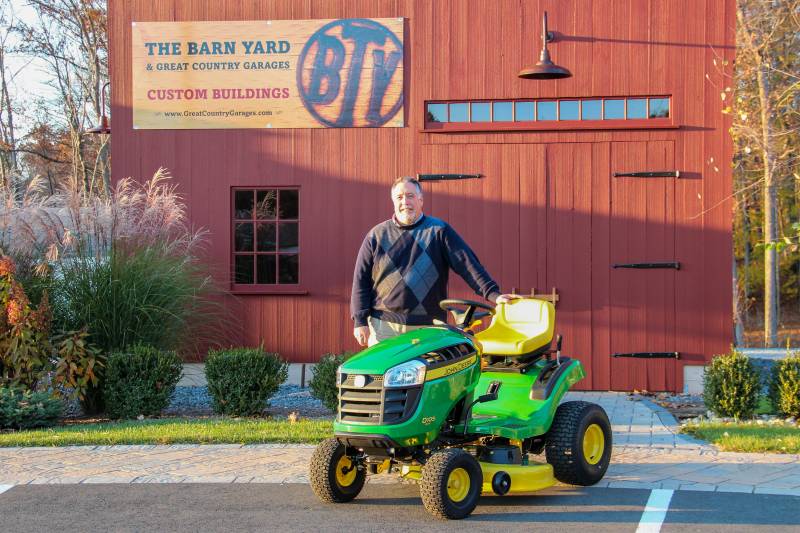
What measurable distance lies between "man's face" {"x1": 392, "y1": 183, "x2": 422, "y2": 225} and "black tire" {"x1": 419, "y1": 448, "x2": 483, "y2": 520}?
1.58m

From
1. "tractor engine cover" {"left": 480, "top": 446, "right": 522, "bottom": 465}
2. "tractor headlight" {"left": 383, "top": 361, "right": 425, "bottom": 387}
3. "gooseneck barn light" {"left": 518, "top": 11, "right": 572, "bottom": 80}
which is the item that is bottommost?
"tractor engine cover" {"left": 480, "top": 446, "right": 522, "bottom": 465}

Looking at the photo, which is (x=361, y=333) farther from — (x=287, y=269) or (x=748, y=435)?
(x=287, y=269)

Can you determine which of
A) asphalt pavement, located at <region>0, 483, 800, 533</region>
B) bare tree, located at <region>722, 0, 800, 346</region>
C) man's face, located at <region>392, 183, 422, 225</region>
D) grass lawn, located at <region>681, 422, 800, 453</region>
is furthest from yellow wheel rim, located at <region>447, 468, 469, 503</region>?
bare tree, located at <region>722, 0, 800, 346</region>

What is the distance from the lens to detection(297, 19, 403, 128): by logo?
1078 centimetres

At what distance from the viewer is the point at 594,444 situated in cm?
596

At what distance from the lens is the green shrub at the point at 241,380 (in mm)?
8672

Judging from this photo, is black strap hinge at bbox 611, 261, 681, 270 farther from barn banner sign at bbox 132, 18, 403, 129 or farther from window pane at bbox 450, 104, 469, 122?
barn banner sign at bbox 132, 18, 403, 129

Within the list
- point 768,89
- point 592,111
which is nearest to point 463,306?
point 592,111

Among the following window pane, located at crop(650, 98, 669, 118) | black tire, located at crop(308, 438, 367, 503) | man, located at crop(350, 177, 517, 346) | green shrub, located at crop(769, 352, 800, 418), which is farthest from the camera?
window pane, located at crop(650, 98, 669, 118)

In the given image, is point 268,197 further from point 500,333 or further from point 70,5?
point 70,5

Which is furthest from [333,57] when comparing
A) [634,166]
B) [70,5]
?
[70,5]

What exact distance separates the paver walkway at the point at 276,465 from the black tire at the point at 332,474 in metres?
0.58

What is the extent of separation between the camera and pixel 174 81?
11078mm

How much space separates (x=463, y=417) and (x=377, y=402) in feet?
1.83
